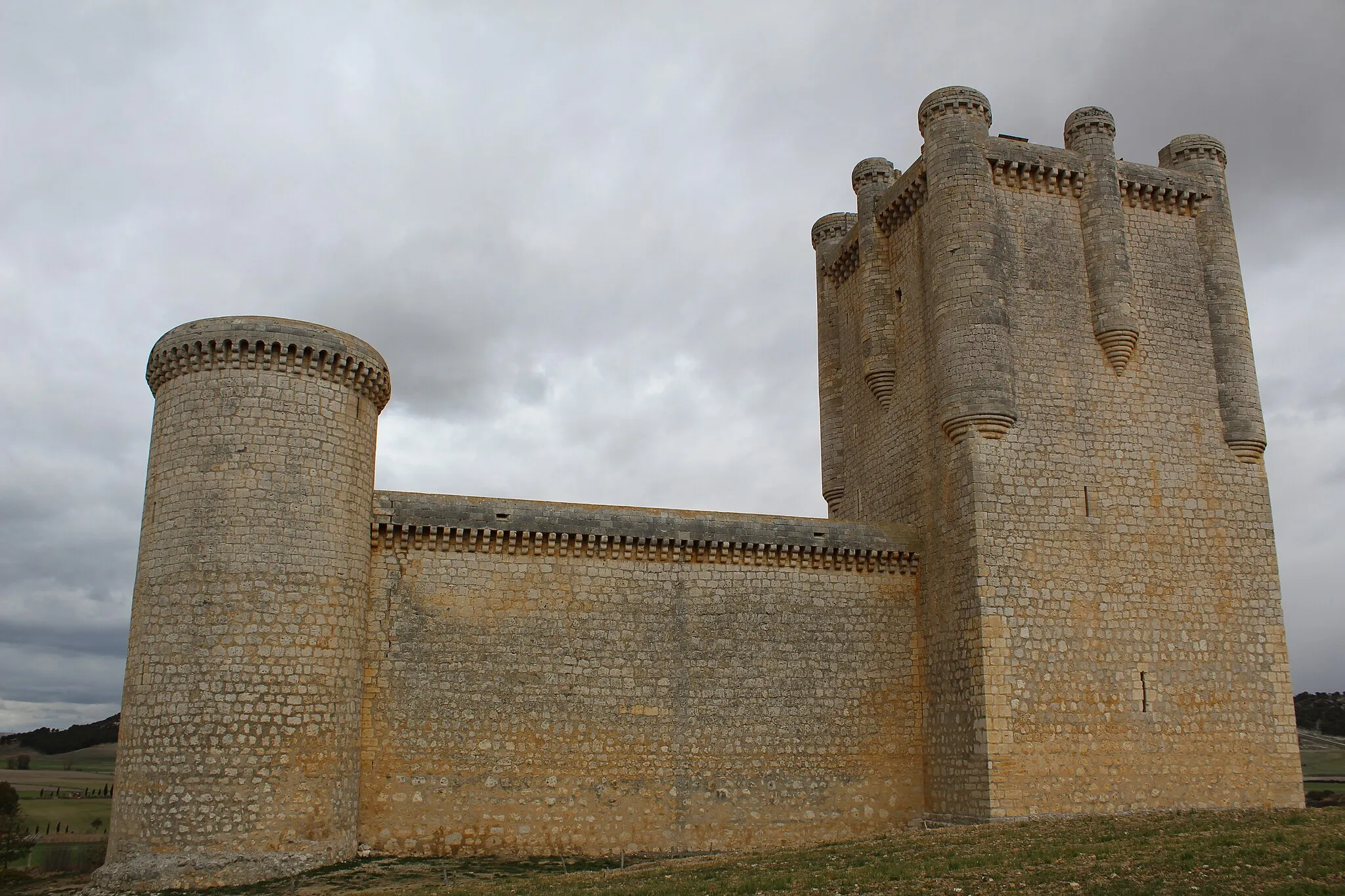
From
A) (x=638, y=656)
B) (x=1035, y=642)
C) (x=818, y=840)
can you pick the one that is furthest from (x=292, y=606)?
(x=1035, y=642)

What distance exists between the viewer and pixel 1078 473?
17453 mm

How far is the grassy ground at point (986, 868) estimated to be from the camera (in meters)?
10.3

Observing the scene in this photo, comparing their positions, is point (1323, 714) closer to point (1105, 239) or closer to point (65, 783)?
point (1105, 239)

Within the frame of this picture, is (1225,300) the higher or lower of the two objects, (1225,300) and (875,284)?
the lower

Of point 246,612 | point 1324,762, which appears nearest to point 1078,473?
point 246,612

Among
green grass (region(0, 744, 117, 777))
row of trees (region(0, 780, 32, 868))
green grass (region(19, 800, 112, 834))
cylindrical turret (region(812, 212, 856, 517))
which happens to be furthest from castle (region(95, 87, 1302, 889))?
green grass (region(0, 744, 117, 777))

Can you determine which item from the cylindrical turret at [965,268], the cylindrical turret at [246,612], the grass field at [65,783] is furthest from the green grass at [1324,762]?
the grass field at [65,783]

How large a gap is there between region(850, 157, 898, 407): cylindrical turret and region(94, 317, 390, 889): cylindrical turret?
380 inches

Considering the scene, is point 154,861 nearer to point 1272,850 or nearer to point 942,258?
point 1272,850

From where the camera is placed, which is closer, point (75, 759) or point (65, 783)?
point (65, 783)

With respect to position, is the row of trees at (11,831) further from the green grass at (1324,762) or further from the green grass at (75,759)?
the green grass at (1324,762)

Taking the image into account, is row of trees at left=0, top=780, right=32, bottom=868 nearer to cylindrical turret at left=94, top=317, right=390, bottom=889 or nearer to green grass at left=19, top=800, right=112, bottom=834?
green grass at left=19, top=800, right=112, bottom=834

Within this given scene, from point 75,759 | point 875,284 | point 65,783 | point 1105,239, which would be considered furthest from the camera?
point 75,759

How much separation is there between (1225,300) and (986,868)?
1279cm
